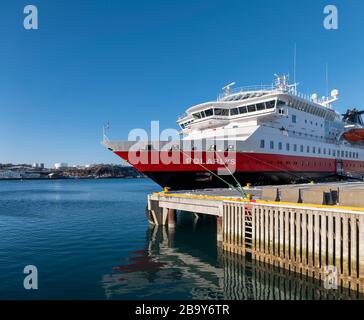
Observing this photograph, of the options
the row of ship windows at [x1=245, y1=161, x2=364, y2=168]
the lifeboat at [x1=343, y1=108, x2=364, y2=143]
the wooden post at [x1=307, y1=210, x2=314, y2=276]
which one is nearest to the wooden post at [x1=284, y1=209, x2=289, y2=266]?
the wooden post at [x1=307, y1=210, x2=314, y2=276]

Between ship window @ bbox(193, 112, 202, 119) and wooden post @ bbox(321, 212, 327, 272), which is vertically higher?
ship window @ bbox(193, 112, 202, 119)

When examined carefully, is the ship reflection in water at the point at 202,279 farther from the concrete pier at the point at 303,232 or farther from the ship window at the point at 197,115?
the ship window at the point at 197,115

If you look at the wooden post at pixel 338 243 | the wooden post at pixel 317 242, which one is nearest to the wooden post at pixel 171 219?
the wooden post at pixel 317 242

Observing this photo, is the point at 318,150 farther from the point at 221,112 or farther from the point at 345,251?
the point at 345,251

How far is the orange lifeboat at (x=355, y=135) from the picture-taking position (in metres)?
51.3

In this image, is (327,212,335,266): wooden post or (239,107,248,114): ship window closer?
Answer: (327,212,335,266): wooden post

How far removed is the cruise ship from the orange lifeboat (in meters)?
3.22

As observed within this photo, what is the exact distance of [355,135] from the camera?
52.0m

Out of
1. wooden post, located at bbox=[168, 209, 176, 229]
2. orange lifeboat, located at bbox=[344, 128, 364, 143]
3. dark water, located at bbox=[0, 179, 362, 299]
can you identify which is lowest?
dark water, located at bbox=[0, 179, 362, 299]

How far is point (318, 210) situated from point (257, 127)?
2062 cm

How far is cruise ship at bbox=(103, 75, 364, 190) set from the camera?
2745 centimetres

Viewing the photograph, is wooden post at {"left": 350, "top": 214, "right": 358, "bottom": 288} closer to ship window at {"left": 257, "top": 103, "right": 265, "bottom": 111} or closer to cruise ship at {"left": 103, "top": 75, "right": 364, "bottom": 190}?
cruise ship at {"left": 103, "top": 75, "right": 364, "bottom": 190}

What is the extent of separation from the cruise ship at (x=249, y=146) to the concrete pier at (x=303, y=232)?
6.64 meters
